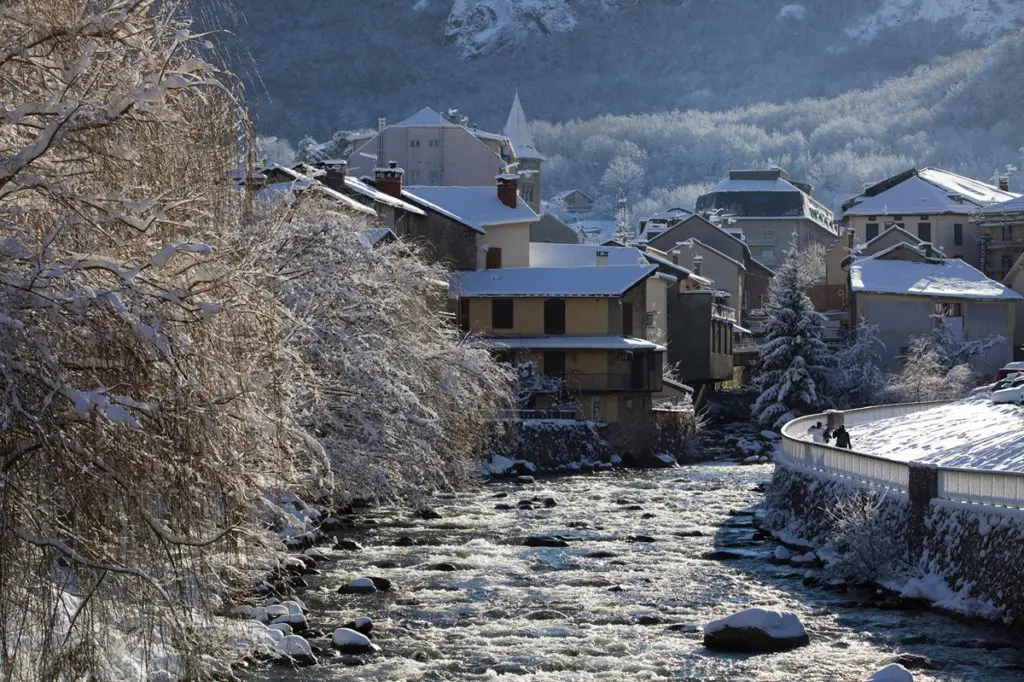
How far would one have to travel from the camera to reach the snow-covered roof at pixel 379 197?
221 ft

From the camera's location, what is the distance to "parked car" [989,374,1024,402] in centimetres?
5547

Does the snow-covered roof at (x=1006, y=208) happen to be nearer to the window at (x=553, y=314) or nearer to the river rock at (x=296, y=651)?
the window at (x=553, y=314)

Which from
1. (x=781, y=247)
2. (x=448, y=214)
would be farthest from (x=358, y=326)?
(x=781, y=247)

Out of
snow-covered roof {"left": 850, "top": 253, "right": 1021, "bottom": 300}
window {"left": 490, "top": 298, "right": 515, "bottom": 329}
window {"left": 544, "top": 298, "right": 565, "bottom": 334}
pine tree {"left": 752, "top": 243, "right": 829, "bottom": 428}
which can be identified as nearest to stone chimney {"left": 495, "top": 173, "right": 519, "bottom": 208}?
window {"left": 490, "top": 298, "right": 515, "bottom": 329}

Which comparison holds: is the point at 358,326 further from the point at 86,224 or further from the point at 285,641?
the point at 86,224

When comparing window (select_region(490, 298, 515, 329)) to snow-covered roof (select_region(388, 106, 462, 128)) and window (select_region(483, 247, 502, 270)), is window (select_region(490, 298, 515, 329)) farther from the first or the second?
snow-covered roof (select_region(388, 106, 462, 128))

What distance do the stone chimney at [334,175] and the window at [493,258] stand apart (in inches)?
566

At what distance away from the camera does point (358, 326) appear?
40.1 metres

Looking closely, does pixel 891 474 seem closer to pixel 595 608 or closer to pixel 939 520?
pixel 939 520

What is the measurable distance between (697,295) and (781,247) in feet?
216

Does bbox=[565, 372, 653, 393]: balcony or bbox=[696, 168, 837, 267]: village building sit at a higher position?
bbox=[696, 168, 837, 267]: village building

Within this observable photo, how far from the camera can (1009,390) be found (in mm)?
57125

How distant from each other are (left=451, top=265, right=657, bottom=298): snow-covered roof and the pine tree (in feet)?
40.1

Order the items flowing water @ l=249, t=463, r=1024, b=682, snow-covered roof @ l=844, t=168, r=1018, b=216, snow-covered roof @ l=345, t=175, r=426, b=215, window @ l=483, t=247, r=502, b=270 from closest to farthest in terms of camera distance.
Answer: flowing water @ l=249, t=463, r=1024, b=682 → snow-covered roof @ l=345, t=175, r=426, b=215 → window @ l=483, t=247, r=502, b=270 → snow-covered roof @ l=844, t=168, r=1018, b=216
